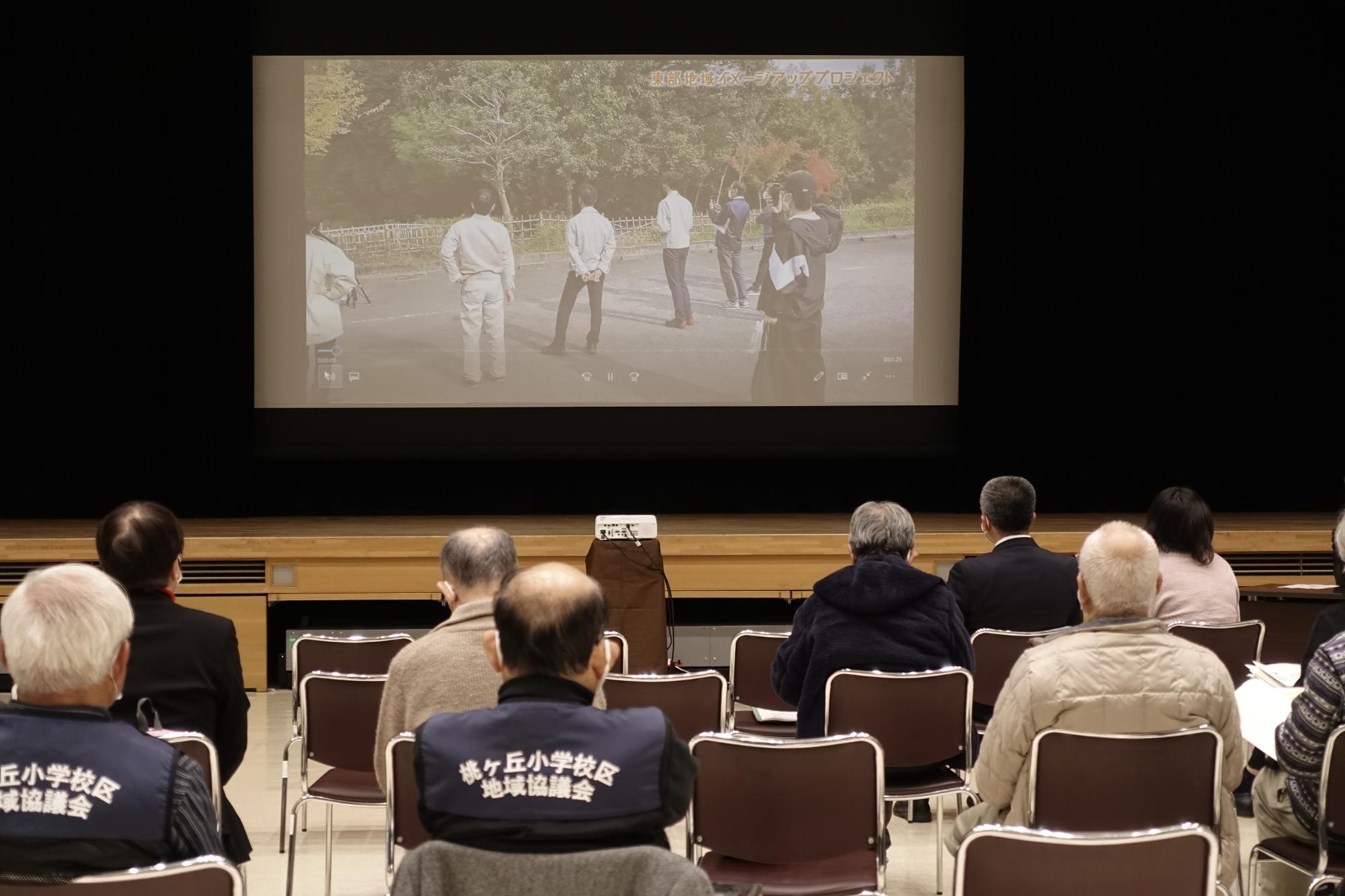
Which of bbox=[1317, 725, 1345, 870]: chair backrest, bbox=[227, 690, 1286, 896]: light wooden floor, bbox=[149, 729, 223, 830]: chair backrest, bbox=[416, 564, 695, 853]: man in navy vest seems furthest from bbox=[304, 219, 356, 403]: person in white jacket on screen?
bbox=[416, 564, 695, 853]: man in navy vest

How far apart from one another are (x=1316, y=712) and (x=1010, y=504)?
183cm

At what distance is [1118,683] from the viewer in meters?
2.99

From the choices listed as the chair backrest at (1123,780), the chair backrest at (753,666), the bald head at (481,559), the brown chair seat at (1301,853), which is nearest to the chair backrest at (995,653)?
the chair backrest at (753,666)

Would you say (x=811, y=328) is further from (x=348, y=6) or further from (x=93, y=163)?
(x=93, y=163)

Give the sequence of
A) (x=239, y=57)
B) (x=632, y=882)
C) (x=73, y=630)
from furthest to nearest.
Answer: (x=239, y=57)
(x=73, y=630)
(x=632, y=882)

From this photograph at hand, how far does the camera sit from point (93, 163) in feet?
25.7

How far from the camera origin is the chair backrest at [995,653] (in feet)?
14.3

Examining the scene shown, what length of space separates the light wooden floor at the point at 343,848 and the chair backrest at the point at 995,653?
0.55 metres

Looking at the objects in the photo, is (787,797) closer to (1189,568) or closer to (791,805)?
(791,805)

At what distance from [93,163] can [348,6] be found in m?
1.65

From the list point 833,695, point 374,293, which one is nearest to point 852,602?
point 833,695

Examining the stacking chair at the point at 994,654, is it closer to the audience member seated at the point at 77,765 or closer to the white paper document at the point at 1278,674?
the white paper document at the point at 1278,674

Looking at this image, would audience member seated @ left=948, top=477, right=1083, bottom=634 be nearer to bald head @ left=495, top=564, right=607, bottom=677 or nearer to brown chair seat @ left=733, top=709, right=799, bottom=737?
brown chair seat @ left=733, top=709, right=799, bottom=737

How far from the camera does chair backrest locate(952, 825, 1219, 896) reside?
88.4 inches
